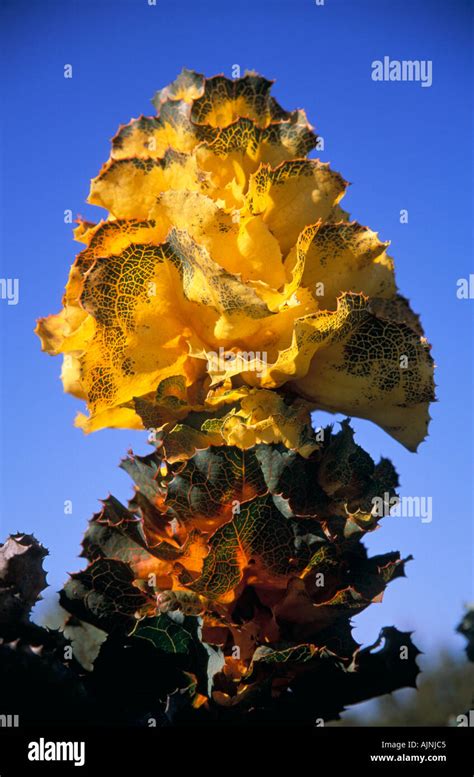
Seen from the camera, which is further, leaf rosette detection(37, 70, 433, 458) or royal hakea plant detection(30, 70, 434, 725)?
leaf rosette detection(37, 70, 433, 458)

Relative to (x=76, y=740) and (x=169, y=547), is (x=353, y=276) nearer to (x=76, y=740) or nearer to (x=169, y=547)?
(x=169, y=547)

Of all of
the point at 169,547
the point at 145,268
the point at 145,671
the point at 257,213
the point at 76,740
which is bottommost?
the point at 76,740

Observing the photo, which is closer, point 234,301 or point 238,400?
point 234,301

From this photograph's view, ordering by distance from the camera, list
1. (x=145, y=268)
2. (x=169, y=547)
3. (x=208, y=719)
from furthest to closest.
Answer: (x=145, y=268) < (x=169, y=547) < (x=208, y=719)

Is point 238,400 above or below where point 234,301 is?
below

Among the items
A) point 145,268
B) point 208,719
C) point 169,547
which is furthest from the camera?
point 145,268

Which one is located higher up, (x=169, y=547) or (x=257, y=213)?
(x=257, y=213)

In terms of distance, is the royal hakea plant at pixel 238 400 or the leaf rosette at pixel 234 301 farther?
the leaf rosette at pixel 234 301

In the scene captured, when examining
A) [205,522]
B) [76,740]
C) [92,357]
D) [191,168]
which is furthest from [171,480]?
[191,168]
